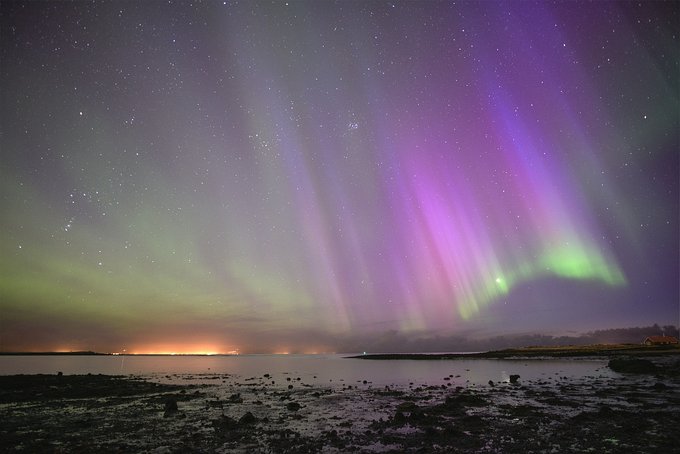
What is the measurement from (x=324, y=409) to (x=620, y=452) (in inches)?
783

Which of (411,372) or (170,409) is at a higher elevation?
(170,409)

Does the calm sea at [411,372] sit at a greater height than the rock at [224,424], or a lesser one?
lesser

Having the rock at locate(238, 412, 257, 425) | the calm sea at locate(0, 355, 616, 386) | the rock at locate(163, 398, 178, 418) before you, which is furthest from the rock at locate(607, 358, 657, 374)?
the rock at locate(163, 398, 178, 418)

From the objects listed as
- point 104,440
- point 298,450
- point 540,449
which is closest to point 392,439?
point 298,450

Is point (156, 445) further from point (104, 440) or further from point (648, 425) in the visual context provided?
point (648, 425)

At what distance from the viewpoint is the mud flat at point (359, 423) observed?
1800 centimetres

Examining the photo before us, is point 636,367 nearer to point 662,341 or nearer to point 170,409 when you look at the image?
point 170,409

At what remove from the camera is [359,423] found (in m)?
23.7

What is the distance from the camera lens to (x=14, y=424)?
79.9 feet

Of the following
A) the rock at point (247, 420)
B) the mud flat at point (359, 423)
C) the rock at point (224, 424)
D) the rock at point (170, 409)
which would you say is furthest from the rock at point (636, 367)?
the rock at point (170, 409)

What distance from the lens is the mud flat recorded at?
59.1 ft

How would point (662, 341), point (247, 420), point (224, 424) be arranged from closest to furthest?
point (224, 424) → point (247, 420) → point (662, 341)

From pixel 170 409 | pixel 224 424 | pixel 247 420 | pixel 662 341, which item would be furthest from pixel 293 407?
pixel 662 341

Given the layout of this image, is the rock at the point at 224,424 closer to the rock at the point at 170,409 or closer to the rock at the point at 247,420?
the rock at the point at 247,420
